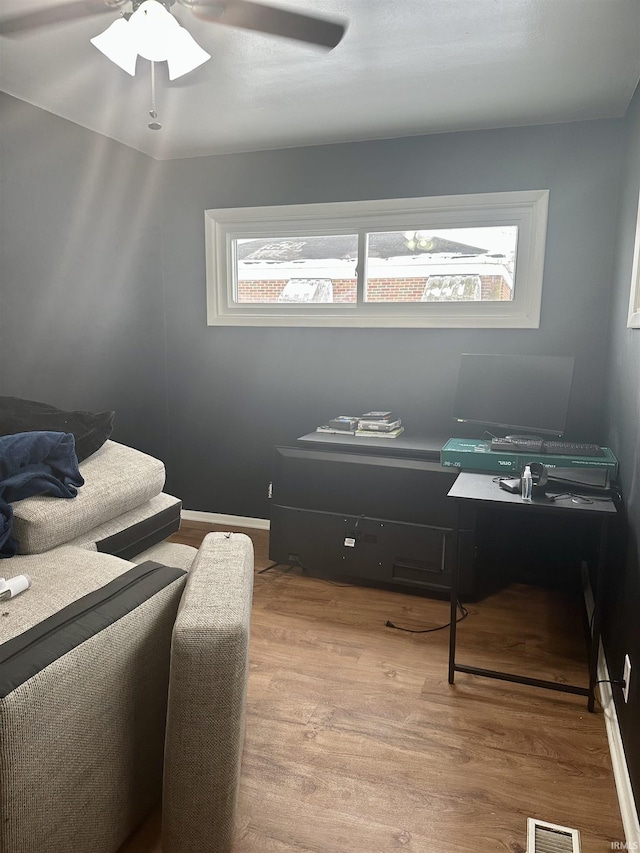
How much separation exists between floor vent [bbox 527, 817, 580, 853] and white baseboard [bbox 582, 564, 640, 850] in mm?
138

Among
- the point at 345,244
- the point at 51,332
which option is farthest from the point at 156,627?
the point at 345,244

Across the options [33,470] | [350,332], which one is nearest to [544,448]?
[350,332]

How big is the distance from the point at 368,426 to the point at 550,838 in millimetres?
2088

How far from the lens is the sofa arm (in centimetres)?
132

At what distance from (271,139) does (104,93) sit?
0.98 m

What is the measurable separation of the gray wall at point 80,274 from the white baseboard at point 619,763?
288 cm

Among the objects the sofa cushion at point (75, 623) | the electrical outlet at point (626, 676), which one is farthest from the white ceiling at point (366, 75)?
the electrical outlet at point (626, 676)

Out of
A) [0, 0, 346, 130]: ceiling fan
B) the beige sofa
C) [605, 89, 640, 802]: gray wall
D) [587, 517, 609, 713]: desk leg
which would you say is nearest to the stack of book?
[605, 89, 640, 802]: gray wall

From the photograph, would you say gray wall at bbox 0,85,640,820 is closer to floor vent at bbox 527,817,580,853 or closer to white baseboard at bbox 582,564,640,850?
white baseboard at bbox 582,564,640,850

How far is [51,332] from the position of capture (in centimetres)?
317

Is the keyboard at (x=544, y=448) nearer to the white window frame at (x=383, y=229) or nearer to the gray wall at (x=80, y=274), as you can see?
the white window frame at (x=383, y=229)

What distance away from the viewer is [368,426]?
332 centimetres

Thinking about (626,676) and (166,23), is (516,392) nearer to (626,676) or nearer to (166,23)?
(626,676)

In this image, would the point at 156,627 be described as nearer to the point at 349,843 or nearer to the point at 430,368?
the point at 349,843
